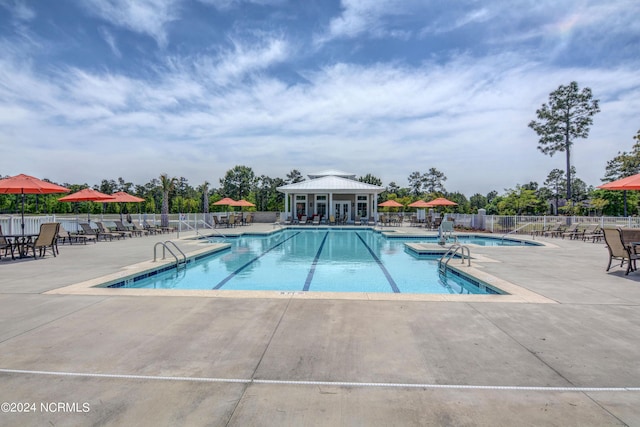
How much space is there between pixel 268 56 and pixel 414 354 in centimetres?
1552

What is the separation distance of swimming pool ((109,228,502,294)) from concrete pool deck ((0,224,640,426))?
1.97 m

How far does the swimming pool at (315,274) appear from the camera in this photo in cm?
756

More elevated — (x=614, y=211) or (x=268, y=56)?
(x=268, y=56)

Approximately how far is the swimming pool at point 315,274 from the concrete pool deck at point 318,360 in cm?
197

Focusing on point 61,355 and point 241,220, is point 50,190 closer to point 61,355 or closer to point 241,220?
point 61,355

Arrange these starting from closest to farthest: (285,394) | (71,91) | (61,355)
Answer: (285,394)
(61,355)
(71,91)

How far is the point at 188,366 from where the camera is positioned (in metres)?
2.91

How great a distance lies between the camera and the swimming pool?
7.56m

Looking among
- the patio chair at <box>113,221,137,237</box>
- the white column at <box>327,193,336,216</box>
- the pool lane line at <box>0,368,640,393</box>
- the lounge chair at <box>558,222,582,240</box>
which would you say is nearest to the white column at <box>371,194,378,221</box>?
the white column at <box>327,193,336,216</box>

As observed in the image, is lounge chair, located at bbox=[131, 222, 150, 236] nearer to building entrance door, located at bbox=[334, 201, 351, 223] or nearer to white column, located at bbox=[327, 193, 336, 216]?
white column, located at bbox=[327, 193, 336, 216]

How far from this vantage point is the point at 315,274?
30.0ft

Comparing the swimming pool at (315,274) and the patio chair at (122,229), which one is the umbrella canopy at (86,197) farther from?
the swimming pool at (315,274)

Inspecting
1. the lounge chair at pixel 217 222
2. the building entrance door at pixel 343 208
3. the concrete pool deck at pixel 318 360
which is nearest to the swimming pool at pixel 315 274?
the concrete pool deck at pixel 318 360

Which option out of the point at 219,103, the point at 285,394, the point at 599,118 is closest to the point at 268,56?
the point at 219,103
